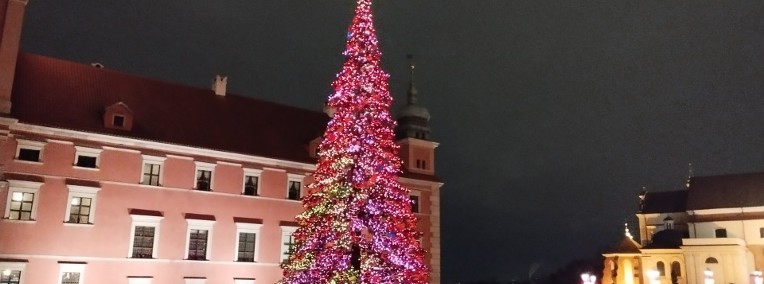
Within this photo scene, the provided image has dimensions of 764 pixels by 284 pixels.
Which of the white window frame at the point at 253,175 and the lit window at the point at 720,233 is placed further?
the lit window at the point at 720,233

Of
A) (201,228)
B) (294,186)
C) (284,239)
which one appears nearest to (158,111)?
(201,228)

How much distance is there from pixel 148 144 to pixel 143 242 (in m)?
3.61

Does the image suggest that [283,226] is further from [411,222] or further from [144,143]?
[411,222]

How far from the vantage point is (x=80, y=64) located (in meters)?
25.5

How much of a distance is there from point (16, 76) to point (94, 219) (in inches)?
243

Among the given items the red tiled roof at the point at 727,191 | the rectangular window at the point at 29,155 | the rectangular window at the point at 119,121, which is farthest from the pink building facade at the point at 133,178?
the red tiled roof at the point at 727,191

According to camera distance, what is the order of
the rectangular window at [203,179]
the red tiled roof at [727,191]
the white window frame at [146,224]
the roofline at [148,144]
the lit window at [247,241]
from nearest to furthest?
the roofline at [148,144]
the white window frame at [146,224]
the rectangular window at [203,179]
the lit window at [247,241]
the red tiled roof at [727,191]

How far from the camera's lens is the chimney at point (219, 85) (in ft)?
94.6

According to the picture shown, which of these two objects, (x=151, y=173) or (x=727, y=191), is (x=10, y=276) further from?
(x=727, y=191)

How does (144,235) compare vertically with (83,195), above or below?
below

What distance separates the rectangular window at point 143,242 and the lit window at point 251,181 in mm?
4112

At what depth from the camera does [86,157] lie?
22219mm

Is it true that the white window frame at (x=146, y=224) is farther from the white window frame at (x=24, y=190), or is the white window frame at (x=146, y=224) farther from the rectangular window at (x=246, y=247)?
the rectangular window at (x=246, y=247)

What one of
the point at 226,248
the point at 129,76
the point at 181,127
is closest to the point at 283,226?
the point at 226,248
